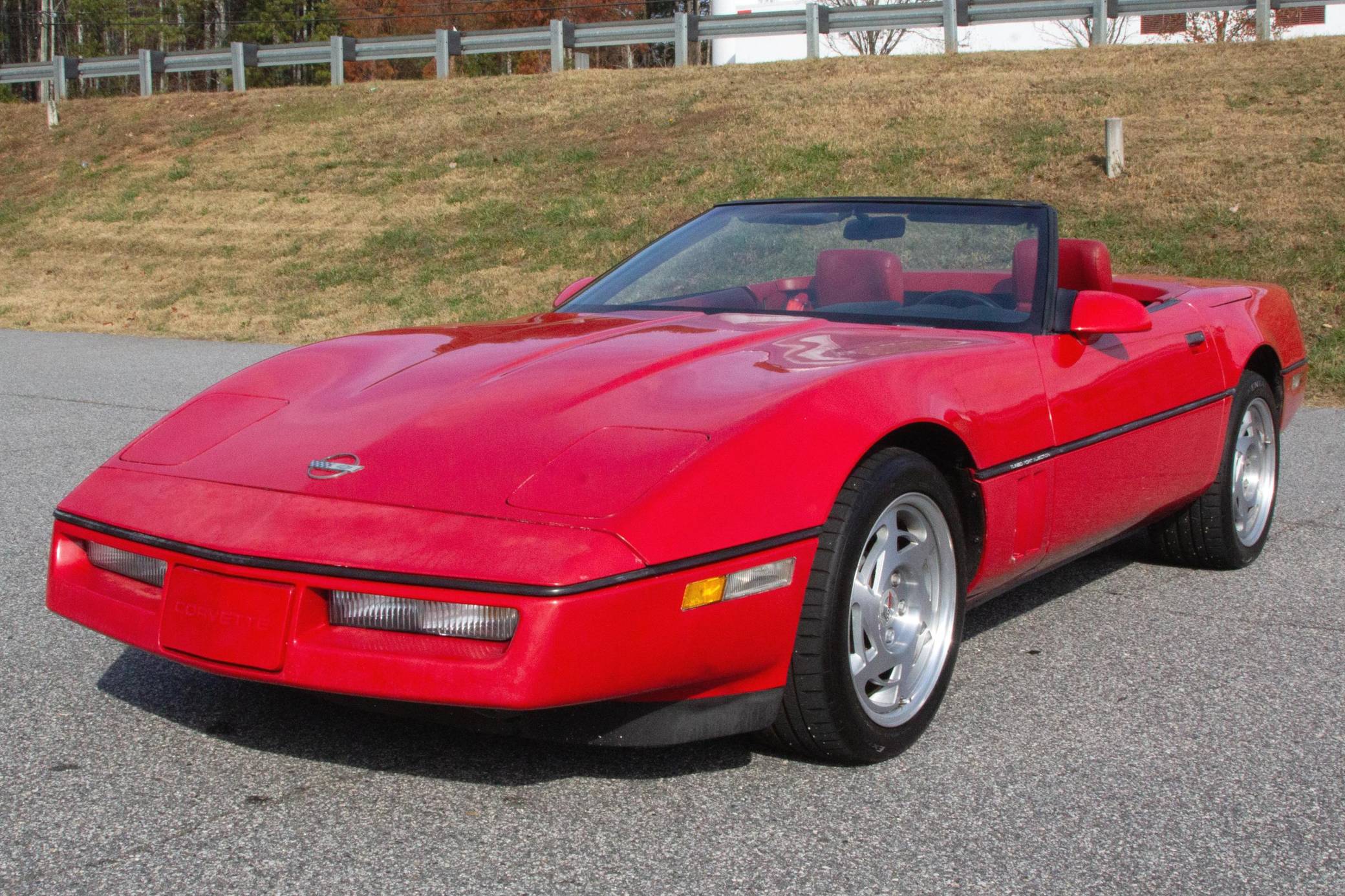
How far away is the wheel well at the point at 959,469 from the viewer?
3.26 meters

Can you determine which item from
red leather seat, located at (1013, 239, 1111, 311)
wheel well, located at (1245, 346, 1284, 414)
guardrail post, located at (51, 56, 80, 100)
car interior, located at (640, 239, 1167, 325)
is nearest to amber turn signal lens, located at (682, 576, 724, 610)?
car interior, located at (640, 239, 1167, 325)

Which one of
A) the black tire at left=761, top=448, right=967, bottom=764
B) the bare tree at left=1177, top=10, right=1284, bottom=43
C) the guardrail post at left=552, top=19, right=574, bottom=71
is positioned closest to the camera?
the black tire at left=761, top=448, right=967, bottom=764

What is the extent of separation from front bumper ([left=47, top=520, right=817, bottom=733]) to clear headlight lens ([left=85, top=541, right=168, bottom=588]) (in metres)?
0.07

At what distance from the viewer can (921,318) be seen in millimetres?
3871

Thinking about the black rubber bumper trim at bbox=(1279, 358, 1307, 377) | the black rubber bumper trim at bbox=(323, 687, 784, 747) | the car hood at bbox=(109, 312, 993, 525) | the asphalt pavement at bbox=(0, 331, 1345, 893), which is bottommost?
the asphalt pavement at bbox=(0, 331, 1345, 893)

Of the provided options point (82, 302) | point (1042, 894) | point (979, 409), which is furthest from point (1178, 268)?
point (82, 302)

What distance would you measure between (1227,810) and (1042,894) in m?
0.60

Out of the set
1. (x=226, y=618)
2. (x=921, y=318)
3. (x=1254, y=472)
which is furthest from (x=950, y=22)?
(x=226, y=618)

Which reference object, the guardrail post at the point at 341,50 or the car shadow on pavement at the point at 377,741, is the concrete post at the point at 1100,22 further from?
the car shadow on pavement at the point at 377,741

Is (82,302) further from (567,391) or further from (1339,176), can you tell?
(567,391)

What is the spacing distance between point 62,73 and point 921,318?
28252mm

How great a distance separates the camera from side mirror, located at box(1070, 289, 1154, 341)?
375 centimetres

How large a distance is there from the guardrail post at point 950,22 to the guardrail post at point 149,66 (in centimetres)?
1474

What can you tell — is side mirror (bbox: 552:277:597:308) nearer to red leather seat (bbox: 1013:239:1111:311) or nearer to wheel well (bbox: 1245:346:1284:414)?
red leather seat (bbox: 1013:239:1111:311)
